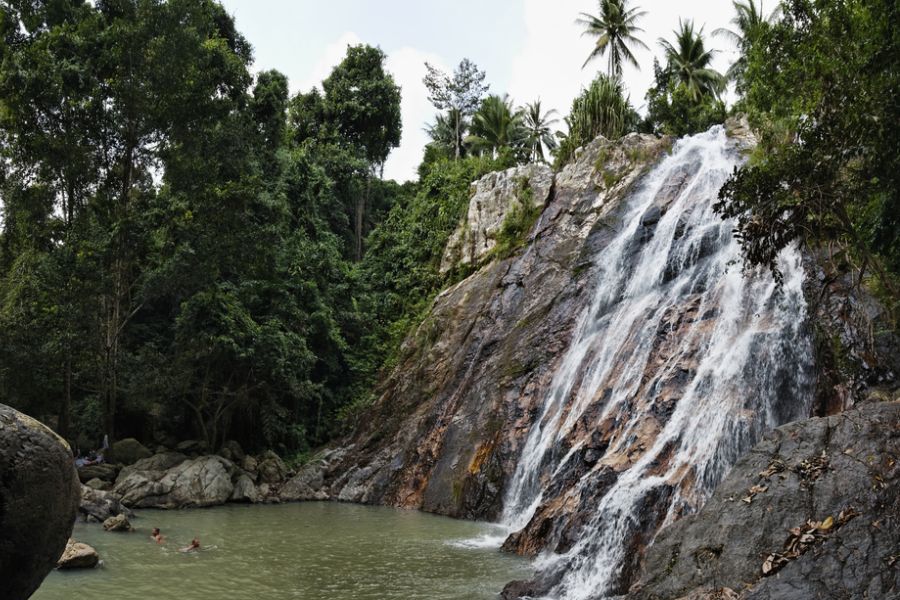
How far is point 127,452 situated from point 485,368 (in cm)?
1095

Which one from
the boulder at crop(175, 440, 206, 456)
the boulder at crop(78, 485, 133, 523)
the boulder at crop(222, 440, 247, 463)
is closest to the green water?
the boulder at crop(78, 485, 133, 523)

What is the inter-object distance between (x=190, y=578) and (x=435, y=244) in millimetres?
19845

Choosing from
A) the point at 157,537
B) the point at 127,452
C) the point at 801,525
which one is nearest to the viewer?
the point at 801,525

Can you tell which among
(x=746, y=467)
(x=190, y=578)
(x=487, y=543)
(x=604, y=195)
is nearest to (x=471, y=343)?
(x=604, y=195)

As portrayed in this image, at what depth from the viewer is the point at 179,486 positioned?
1802 cm

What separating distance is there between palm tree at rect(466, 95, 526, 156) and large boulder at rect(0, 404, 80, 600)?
31.3 meters

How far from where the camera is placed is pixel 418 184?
118 feet

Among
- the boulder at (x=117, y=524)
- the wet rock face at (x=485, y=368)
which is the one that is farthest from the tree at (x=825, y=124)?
the boulder at (x=117, y=524)

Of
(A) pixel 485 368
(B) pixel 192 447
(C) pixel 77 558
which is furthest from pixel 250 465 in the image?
(C) pixel 77 558

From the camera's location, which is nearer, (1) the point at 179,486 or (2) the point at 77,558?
(2) the point at 77,558

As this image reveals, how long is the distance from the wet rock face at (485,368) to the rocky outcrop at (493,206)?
0.56 m

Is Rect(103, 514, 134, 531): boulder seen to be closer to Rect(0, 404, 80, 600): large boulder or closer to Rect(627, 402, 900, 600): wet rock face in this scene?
Rect(0, 404, 80, 600): large boulder

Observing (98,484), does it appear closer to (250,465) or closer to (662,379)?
(250,465)

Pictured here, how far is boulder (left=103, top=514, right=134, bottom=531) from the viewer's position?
13750mm
